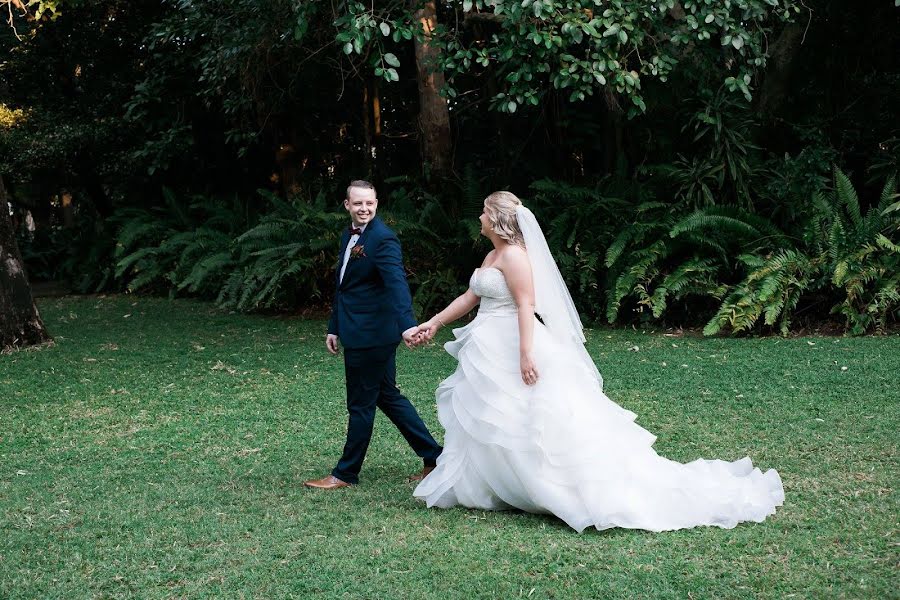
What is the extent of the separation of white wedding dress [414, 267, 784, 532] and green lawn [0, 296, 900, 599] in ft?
0.43

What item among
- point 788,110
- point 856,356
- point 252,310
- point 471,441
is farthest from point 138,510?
point 788,110

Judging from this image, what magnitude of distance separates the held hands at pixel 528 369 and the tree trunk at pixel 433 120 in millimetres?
8459

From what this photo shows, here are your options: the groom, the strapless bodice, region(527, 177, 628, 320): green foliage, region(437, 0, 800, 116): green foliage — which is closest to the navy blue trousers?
the groom

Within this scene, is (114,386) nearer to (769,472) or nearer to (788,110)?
(769,472)

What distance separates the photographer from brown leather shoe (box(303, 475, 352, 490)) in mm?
5777

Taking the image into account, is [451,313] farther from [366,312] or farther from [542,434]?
[542,434]

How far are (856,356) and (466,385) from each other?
17.5ft

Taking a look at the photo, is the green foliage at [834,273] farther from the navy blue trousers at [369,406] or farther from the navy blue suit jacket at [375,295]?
the navy blue suit jacket at [375,295]

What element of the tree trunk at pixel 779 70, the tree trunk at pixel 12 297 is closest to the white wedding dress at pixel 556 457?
the tree trunk at pixel 12 297

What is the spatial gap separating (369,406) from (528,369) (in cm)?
108

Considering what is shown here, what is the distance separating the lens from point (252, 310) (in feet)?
46.2

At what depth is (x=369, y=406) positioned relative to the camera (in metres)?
5.70

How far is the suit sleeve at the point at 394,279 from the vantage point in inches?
218

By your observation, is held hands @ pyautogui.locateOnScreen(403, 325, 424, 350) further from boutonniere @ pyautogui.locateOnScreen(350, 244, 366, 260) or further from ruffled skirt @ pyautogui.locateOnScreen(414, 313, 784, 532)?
boutonniere @ pyautogui.locateOnScreen(350, 244, 366, 260)
